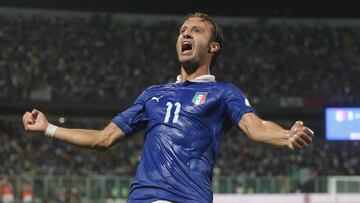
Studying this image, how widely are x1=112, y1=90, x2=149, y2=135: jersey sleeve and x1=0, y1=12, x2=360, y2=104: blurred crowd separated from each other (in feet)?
85.3

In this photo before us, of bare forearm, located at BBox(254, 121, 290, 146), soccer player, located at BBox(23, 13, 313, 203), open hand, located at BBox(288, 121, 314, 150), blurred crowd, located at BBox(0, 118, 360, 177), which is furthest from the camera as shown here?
blurred crowd, located at BBox(0, 118, 360, 177)

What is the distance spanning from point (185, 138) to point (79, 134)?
68 cm

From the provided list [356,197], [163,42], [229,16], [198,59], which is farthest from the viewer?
[229,16]

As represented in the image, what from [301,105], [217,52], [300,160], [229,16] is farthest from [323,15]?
[217,52]

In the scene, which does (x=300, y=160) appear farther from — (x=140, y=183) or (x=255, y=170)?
(x=140, y=183)

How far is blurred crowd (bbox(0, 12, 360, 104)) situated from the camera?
30.1 metres

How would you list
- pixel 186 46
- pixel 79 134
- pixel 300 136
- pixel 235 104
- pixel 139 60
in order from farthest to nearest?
pixel 139 60 → pixel 79 134 → pixel 186 46 → pixel 235 104 → pixel 300 136

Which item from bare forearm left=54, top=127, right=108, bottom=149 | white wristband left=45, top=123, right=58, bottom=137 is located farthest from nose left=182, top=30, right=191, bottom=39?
white wristband left=45, top=123, right=58, bottom=137

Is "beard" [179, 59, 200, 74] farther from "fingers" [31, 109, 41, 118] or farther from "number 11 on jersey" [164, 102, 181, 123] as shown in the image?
"fingers" [31, 109, 41, 118]

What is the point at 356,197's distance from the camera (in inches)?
840

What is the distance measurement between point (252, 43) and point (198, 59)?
102 feet

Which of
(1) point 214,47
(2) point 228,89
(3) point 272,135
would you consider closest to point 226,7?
(1) point 214,47

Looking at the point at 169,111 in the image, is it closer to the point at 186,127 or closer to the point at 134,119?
the point at 186,127

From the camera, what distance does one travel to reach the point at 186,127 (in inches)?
139
